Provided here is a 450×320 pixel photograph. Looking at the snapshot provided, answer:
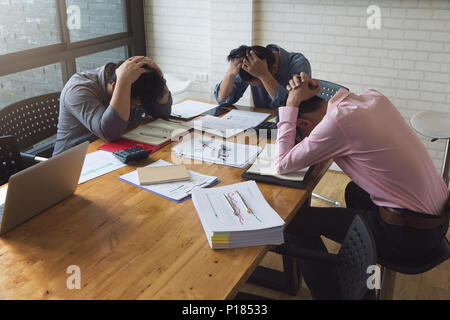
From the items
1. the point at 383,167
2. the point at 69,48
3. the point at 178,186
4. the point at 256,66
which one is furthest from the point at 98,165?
the point at 69,48

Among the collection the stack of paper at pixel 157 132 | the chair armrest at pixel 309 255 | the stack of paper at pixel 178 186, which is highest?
the stack of paper at pixel 157 132

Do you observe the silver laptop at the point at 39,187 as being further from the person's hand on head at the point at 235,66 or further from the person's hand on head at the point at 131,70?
the person's hand on head at the point at 235,66

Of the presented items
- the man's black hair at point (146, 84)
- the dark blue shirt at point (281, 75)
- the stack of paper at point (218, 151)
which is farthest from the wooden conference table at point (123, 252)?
the dark blue shirt at point (281, 75)

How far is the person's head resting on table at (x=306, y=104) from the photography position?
1.95 m

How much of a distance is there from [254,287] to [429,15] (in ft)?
7.79

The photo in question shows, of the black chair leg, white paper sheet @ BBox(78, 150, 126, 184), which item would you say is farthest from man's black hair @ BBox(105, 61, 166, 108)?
the black chair leg

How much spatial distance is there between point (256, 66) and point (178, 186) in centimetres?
104

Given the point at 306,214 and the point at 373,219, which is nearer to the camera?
the point at 373,219

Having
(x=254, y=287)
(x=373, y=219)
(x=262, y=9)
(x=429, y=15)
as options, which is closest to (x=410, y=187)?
(x=373, y=219)

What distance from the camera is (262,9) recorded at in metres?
3.74

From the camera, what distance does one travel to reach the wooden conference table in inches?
46.3

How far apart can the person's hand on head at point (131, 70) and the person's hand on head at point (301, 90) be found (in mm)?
761

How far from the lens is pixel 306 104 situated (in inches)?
77.8
